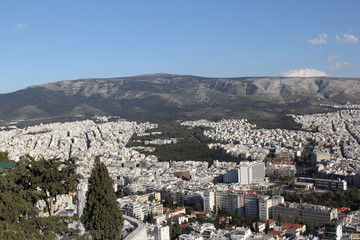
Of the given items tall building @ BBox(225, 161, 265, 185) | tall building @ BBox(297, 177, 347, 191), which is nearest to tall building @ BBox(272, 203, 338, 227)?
tall building @ BBox(297, 177, 347, 191)

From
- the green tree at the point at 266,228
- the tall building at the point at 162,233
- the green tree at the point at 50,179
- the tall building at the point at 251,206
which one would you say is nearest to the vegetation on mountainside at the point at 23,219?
the green tree at the point at 50,179

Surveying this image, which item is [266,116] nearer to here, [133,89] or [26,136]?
[26,136]

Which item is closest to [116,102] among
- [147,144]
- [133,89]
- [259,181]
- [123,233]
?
[133,89]

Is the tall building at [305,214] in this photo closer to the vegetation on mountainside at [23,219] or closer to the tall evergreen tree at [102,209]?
the tall evergreen tree at [102,209]

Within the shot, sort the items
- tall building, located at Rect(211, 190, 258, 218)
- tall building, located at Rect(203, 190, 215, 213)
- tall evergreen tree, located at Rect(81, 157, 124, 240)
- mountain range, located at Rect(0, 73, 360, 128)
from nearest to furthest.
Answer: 1. tall evergreen tree, located at Rect(81, 157, 124, 240)
2. tall building, located at Rect(211, 190, 258, 218)
3. tall building, located at Rect(203, 190, 215, 213)
4. mountain range, located at Rect(0, 73, 360, 128)

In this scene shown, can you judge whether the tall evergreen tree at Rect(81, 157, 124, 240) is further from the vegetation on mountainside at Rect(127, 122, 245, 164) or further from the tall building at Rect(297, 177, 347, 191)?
the vegetation on mountainside at Rect(127, 122, 245, 164)

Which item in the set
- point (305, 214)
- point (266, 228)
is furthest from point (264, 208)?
point (266, 228)
